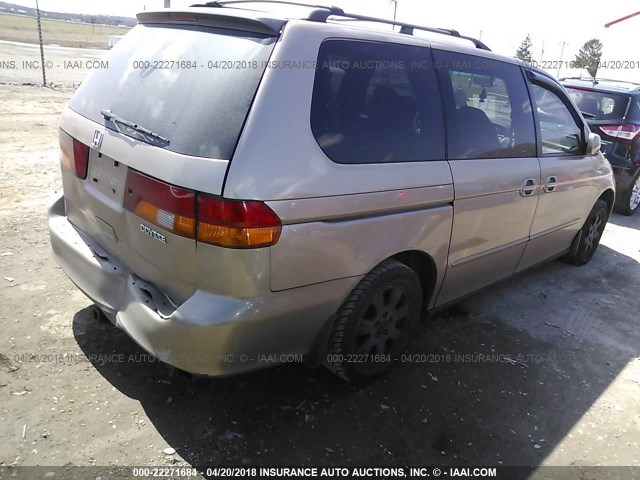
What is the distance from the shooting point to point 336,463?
238 centimetres

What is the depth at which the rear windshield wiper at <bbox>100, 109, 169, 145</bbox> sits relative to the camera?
2.22 metres

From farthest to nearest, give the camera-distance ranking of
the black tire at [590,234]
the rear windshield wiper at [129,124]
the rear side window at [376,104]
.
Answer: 1. the black tire at [590,234]
2. the rear side window at [376,104]
3. the rear windshield wiper at [129,124]

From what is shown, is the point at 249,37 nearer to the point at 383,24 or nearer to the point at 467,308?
the point at 383,24

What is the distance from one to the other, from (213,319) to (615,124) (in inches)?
269

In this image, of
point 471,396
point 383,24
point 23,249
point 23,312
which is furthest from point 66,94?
point 471,396

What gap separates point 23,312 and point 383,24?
2.93 m

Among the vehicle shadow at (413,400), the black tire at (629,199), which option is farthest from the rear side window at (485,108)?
the black tire at (629,199)

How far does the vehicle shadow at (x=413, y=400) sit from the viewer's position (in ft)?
8.11

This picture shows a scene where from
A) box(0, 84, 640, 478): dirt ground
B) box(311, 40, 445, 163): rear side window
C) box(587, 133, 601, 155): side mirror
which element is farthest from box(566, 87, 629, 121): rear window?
box(311, 40, 445, 163): rear side window

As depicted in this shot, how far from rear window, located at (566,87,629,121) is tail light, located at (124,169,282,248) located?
6.54 m

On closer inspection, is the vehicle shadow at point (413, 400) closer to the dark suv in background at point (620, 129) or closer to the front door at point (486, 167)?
the front door at point (486, 167)

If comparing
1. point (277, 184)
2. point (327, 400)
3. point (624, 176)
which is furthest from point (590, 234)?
point (277, 184)

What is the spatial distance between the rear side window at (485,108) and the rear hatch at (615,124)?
405cm

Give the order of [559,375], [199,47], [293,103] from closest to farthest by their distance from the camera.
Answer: [293,103] < [199,47] < [559,375]
